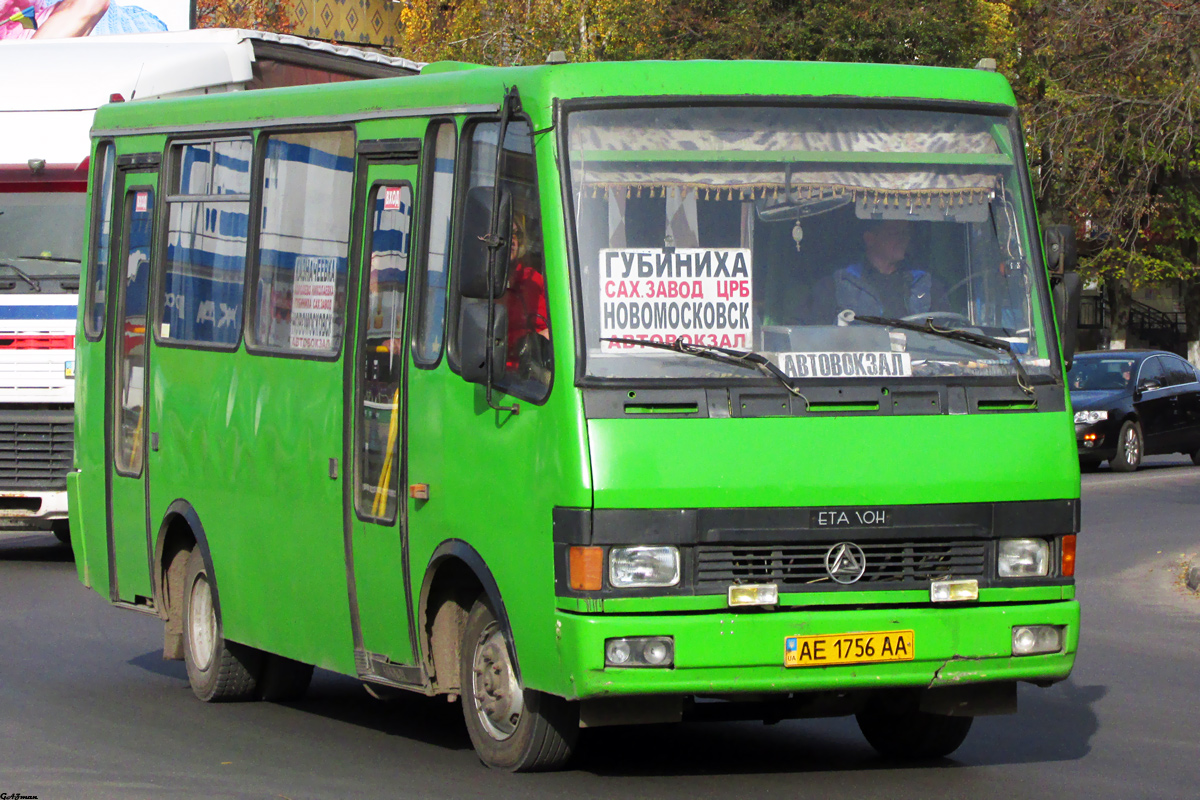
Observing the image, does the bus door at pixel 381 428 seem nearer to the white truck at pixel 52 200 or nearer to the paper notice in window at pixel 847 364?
the paper notice in window at pixel 847 364

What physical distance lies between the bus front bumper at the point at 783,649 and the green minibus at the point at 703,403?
0.04 feet

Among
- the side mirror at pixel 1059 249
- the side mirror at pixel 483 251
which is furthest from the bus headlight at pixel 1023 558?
the side mirror at pixel 483 251

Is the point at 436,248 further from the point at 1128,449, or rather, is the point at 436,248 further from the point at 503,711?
the point at 1128,449

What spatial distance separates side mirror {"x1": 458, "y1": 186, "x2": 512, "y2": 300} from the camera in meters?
7.09

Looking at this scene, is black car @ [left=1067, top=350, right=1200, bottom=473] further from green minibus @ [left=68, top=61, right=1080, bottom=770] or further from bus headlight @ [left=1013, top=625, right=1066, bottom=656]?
bus headlight @ [left=1013, top=625, right=1066, bottom=656]

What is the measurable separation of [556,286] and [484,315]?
0.32 metres

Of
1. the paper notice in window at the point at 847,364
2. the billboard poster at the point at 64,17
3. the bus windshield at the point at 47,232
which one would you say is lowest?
the paper notice in window at the point at 847,364

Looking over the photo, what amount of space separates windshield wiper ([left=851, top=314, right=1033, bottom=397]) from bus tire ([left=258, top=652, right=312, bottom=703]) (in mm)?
3887

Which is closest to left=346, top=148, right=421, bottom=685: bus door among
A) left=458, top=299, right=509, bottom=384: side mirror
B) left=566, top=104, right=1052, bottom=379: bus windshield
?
left=458, top=299, right=509, bottom=384: side mirror

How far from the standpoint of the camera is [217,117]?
396 inches

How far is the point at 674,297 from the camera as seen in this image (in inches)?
281

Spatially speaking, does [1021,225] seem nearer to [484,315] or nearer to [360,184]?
[484,315]

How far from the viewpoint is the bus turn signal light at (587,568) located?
6.83 metres

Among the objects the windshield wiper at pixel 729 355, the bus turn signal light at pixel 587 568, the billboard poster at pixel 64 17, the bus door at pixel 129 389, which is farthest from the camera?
the billboard poster at pixel 64 17
